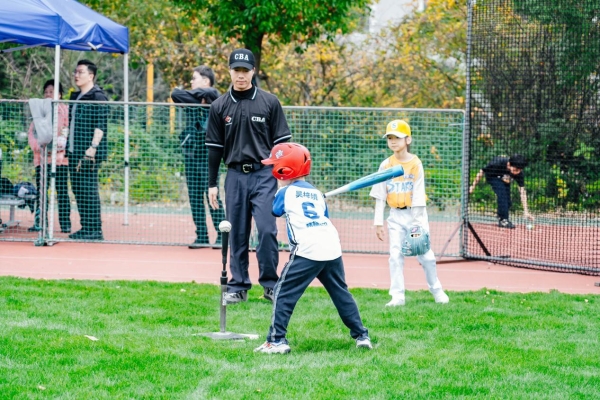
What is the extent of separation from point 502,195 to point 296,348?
5.75 meters

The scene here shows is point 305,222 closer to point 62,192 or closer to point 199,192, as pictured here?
point 199,192

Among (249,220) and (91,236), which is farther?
(91,236)

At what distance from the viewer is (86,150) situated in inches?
467

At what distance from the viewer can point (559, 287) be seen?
9414 mm

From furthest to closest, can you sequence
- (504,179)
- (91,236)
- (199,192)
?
(91,236)
(199,192)
(504,179)

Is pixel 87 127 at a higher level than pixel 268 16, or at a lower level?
lower

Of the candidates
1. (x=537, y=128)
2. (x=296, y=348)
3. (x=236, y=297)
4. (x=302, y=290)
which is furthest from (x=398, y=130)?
(x=537, y=128)

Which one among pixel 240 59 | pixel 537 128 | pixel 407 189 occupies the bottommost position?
pixel 407 189

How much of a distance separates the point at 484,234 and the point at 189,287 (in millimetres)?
4503

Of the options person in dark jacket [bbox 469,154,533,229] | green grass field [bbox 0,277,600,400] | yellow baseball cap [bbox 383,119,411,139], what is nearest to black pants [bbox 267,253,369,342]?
green grass field [bbox 0,277,600,400]

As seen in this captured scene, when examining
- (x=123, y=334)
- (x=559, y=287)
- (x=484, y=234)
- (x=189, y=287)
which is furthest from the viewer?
(x=484, y=234)

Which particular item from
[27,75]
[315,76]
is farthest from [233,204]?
[27,75]

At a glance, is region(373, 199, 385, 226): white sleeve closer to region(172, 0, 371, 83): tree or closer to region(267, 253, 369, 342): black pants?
region(267, 253, 369, 342): black pants

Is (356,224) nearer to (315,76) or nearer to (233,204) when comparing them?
(233,204)
